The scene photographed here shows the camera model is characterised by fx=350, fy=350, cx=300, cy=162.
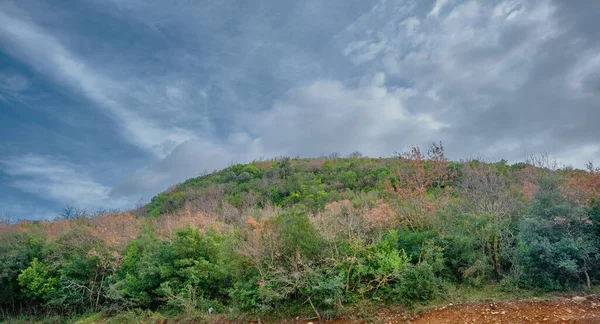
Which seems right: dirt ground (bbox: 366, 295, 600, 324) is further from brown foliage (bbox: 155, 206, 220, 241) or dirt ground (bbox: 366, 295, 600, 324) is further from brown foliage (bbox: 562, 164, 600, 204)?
brown foliage (bbox: 155, 206, 220, 241)

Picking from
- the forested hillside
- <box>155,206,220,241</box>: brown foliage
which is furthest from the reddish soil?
<box>155,206,220,241</box>: brown foliage

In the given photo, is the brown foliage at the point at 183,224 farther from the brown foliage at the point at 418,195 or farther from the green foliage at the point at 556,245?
the green foliage at the point at 556,245

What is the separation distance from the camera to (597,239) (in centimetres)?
850

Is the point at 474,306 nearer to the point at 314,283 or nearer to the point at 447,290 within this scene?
the point at 447,290

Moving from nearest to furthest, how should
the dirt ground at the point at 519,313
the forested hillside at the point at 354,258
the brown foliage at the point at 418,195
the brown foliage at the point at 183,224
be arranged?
the dirt ground at the point at 519,313 → the forested hillside at the point at 354,258 → the brown foliage at the point at 418,195 → the brown foliage at the point at 183,224

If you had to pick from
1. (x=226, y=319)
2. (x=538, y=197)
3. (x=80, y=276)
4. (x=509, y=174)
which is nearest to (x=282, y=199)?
(x=509, y=174)

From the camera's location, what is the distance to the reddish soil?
7298 millimetres

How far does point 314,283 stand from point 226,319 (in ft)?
11.1

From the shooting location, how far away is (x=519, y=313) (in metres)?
7.78

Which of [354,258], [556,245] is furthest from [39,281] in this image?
[556,245]

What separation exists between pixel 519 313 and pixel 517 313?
4 centimetres

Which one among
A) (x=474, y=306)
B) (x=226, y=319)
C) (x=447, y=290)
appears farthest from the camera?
(x=226, y=319)

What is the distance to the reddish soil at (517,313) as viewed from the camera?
7.30m

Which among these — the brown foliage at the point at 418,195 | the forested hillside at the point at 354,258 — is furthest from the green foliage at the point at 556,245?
the brown foliage at the point at 418,195
